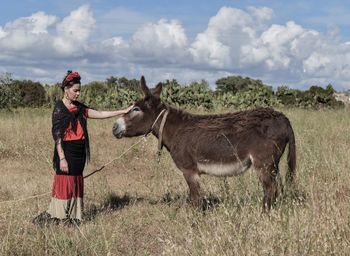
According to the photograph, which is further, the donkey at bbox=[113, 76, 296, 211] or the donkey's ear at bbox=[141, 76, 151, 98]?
the donkey's ear at bbox=[141, 76, 151, 98]

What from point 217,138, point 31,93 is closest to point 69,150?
point 217,138

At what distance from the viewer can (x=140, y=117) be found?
6.93 m

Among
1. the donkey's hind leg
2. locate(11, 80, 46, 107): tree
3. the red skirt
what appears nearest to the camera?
the donkey's hind leg

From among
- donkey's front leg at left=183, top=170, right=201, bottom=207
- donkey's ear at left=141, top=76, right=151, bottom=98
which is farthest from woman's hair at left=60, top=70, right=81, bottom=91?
donkey's front leg at left=183, top=170, right=201, bottom=207

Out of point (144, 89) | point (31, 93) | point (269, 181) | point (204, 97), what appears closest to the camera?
point (269, 181)

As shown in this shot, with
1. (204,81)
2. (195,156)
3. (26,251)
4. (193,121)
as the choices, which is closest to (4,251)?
(26,251)

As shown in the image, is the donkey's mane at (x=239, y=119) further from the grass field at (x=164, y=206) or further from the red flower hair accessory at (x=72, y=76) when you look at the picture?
the red flower hair accessory at (x=72, y=76)

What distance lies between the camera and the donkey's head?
691cm

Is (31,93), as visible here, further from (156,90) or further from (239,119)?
(239,119)

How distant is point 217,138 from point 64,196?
224 cm

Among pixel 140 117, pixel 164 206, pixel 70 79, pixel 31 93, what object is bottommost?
pixel 164 206

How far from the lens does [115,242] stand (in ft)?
17.4

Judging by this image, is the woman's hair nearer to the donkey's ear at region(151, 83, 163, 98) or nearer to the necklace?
the necklace

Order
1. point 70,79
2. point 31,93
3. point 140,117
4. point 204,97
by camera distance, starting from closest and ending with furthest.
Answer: point 70,79 < point 140,117 < point 204,97 < point 31,93
